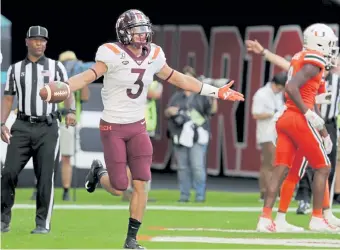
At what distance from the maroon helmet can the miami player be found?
200cm

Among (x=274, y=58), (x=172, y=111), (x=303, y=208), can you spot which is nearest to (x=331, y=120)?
(x=303, y=208)

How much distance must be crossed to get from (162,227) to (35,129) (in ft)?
6.03

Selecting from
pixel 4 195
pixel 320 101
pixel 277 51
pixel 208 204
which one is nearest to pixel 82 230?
pixel 4 195

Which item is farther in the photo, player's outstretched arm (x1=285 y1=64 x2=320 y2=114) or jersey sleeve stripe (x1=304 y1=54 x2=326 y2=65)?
jersey sleeve stripe (x1=304 y1=54 x2=326 y2=65)

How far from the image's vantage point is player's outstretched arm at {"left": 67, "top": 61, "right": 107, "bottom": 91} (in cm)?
1042

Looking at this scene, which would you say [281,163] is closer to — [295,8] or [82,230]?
[82,230]

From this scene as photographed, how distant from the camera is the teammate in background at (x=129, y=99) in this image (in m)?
10.5

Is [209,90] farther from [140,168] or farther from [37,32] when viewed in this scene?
[37,32]

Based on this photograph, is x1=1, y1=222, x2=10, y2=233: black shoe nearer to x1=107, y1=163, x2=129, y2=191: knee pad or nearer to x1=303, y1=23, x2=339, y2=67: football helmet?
x1=107, y1=163, x2=129, y2=191: knee pad

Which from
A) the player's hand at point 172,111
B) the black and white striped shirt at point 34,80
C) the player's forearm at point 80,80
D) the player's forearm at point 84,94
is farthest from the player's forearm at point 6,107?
the player's hand at point 172,111

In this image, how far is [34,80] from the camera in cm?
1212

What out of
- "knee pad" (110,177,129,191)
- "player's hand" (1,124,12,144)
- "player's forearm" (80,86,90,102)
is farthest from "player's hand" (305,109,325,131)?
"player's forearm" (80,86,90,102)

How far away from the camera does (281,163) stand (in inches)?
494

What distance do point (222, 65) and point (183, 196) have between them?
16.8ft
